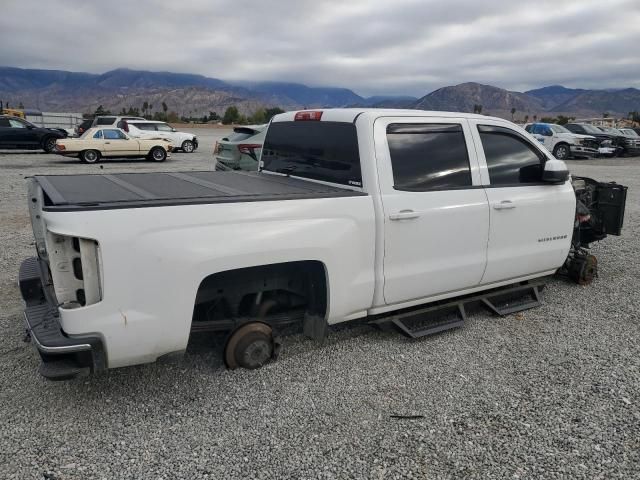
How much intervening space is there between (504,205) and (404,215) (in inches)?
45.1

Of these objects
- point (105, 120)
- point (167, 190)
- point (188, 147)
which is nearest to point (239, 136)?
point (167, 190)

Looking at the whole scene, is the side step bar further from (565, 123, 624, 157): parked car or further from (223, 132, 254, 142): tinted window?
(565, 123, 624, 157): parked car

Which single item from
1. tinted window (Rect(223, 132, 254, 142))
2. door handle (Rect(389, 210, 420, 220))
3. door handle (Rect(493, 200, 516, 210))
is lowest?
door handle (Rect(493, 200, 516, 210))

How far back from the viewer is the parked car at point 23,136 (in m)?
20.9

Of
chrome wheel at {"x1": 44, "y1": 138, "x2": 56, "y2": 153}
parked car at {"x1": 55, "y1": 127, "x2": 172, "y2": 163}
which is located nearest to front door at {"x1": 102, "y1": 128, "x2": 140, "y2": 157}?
parked car at {"x1": 55, "y1": 127, "x2": 172, "y2": 163}

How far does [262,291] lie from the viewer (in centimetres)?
366

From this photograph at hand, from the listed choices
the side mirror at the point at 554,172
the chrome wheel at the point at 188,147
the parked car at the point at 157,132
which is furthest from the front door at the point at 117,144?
the side mirror at the point at 554,172

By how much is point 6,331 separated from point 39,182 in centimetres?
149

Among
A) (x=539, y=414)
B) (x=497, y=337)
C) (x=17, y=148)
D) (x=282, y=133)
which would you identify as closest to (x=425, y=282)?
(x=497, y=337)

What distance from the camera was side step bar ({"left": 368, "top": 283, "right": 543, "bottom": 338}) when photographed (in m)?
4.17

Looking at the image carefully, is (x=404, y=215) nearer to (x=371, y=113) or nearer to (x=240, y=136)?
(x=371, y=113)

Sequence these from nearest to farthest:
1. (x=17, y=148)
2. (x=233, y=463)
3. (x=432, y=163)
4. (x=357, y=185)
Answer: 1. (x=233, y=463)
2. (x=357, y=185)
3. (x=432, y=163)
4. (x=17, y=148)

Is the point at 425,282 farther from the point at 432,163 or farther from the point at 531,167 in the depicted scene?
the point at 531,167

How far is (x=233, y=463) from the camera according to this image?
2.74m
